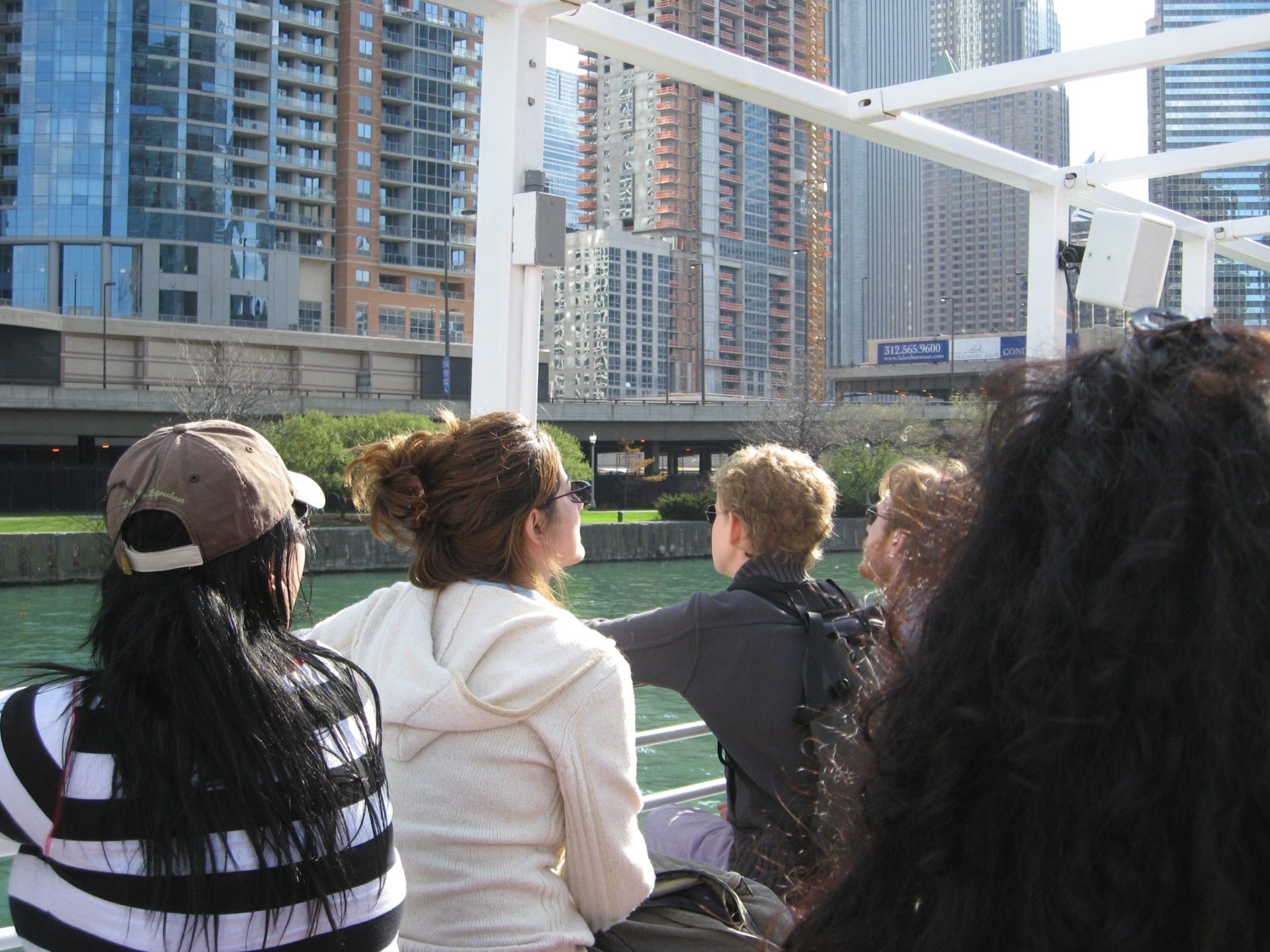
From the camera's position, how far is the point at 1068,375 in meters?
0.87

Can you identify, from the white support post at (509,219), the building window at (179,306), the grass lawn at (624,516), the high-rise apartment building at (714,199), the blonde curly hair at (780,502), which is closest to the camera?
the blonde curly hair at (780,502)

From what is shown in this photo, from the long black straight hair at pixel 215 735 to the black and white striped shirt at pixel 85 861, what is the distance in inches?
0.4

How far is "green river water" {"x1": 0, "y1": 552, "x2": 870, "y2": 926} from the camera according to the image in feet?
30.6

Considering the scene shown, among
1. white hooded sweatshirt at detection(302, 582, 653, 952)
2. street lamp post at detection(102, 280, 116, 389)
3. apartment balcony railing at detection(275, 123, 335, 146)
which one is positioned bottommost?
white hooded sweatshirt at detection(302, 582, 653, 952)

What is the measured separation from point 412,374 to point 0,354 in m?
19.8

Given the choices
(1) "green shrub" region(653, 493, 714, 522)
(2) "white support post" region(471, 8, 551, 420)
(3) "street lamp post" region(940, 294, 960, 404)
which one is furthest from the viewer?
(3) "street lamp post" region(940, 294, 960, 404)

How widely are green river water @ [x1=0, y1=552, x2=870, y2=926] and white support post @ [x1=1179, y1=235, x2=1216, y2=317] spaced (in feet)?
15.0

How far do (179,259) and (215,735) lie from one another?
64.7 metres

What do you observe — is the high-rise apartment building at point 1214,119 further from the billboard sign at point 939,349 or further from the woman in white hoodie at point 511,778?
the billboard sign at point 939,349

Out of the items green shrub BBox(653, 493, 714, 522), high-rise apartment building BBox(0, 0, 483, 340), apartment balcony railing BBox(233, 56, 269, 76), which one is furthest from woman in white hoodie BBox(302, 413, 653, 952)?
apartment balcony railing BBox(233, 56, 269, 76)

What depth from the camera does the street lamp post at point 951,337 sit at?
6925 cm

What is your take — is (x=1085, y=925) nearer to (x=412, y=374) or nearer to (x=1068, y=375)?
(x=1068, y=375)

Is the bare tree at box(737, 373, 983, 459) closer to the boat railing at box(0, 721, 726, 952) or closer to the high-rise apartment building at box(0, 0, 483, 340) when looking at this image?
the high-rise apartment building at box(0, 0, 483, 340)

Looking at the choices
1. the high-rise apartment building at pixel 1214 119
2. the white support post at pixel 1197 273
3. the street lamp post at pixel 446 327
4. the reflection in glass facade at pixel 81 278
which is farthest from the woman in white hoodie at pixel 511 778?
the reflection in glass facade at pixel 81 278
